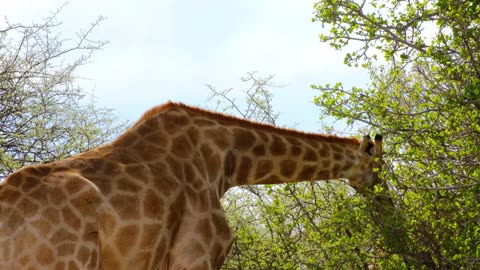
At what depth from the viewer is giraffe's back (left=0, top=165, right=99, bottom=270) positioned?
601 centimetres

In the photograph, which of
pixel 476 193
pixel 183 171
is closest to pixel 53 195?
pixel 183 171

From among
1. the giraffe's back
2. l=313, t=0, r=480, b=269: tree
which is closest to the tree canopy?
l=313, t=0, r=480, b=269: tree

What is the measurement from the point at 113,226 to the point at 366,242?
3.15m

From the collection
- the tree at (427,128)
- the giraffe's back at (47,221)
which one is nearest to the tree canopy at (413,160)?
the tree at (427,128)

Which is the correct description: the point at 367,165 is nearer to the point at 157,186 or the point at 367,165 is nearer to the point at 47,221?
the point at 157,186

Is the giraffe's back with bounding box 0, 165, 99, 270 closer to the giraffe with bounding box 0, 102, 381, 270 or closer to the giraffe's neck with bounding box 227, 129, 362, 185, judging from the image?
the giraffe with bounding box 0, 102, 381, 270

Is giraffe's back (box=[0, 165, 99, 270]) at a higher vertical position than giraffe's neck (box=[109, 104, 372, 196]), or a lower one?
lower

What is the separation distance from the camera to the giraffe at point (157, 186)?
242 inches

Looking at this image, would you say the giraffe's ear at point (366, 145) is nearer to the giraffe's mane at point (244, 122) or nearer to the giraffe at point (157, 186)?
the giraffe at point (157, 186)

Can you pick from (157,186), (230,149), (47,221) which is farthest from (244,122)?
(47,221)

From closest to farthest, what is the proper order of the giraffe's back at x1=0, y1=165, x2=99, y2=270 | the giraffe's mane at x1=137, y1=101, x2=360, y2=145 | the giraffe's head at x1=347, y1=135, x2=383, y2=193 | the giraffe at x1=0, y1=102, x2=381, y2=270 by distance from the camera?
1. the giraffe's back at x1=0, y1=165, x2=99, y2=270
2. the giraffe at x1=0, y1=102, x2=381, y2=270
3. the giraffe's mane at x1=137, y1=101, x2=360, y2=145
4. the giraffe's head at x1=347, y1=135, x2=383, y2=193

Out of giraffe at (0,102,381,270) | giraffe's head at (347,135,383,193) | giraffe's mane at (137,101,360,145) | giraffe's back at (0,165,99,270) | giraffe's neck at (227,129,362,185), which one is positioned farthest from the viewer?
giraffe's head at (347,135,383,193)

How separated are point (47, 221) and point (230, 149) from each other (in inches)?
80.6

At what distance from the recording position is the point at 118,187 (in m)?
6.67
